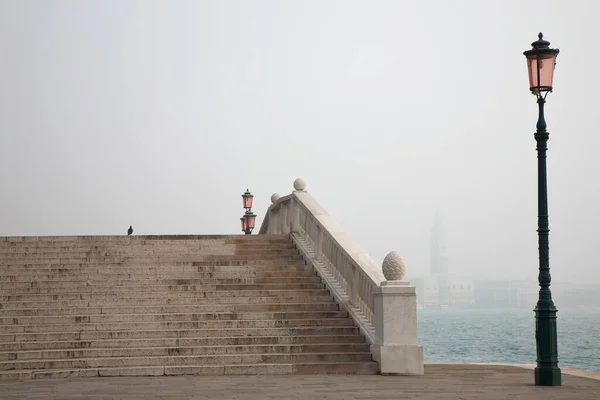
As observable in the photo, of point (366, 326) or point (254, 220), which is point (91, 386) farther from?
point (254, 220)

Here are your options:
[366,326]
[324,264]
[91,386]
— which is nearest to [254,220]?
[324,264]

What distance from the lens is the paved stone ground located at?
1182cm

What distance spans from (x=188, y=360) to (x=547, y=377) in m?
5.28

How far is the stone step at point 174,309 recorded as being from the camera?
1691 centimetres

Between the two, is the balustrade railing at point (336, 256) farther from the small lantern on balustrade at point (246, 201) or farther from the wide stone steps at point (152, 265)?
the small lantern on balustrade at point (246, 201)

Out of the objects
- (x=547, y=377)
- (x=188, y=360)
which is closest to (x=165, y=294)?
(x=188, y=360)

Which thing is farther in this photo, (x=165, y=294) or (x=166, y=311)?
(x=165, y=294)

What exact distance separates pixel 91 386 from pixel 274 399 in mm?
2999

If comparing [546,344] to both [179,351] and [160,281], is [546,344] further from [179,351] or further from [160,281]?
[160,281]

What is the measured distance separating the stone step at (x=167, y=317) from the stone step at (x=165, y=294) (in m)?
0.91

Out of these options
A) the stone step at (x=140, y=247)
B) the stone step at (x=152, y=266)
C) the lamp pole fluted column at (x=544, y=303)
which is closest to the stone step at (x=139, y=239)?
the stone step at (x=140, y=247)

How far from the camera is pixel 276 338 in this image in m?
15.8

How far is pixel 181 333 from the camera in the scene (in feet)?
52.3

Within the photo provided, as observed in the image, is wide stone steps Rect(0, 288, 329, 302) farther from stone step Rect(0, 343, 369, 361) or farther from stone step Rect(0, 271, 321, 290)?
stone step Rect(0, 343, 369, 361)
